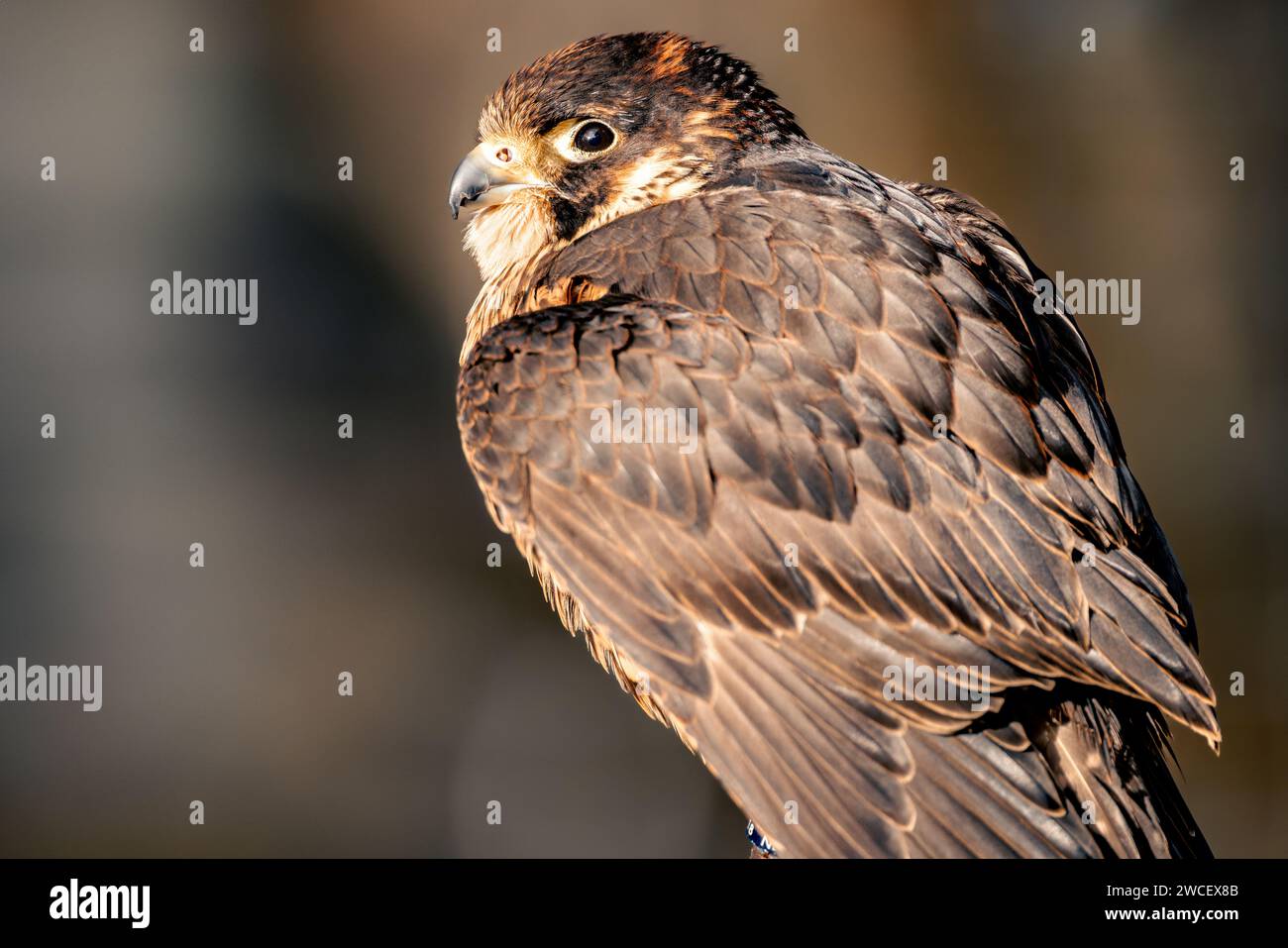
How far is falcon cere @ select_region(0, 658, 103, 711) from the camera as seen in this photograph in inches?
227

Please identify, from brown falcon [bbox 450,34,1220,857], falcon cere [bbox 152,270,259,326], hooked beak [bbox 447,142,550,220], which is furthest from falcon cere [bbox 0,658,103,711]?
brown falcon [bbox 450,34,1220,857]

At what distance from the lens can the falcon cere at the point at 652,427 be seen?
2.27m

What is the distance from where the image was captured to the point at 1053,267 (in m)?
6.12

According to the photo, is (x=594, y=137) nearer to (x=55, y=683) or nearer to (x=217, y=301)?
(x=217, y=301)

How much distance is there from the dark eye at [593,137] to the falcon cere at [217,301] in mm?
3414

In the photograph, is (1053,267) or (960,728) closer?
(960,728)

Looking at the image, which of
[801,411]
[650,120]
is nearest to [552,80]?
[650,120]

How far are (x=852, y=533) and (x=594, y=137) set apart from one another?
3.93 ft

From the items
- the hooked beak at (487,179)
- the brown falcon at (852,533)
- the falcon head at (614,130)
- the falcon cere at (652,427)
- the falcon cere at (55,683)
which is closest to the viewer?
the brown falcon at (852,533)

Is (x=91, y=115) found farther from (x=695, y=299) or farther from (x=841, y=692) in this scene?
(x=841, y=692)

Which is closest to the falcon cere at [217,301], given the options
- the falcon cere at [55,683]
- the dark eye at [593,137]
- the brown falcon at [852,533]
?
the falcon cere at [55,683]

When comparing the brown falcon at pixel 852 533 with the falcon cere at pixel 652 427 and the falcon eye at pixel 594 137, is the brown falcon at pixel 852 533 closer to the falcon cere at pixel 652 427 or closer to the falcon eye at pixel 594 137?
the falcon cere at pixel 652 427

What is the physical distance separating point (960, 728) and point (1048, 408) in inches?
25.8

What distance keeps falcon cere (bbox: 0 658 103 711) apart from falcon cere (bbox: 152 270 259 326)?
1747mm
